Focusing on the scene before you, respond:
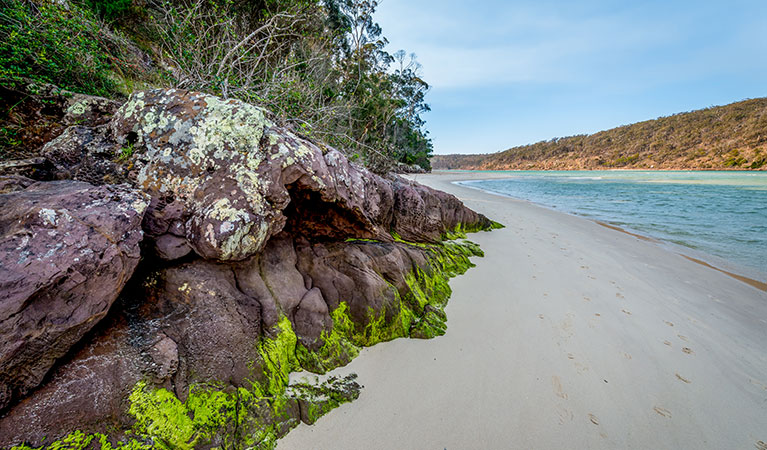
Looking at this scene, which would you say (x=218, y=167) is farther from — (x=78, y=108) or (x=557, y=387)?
(x=557, y=387)

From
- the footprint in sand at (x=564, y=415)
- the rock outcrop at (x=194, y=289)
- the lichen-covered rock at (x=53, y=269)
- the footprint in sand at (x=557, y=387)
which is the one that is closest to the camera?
the lichen-covered rock at (x=53, y=269)

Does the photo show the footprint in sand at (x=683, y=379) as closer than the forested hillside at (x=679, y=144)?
Yes

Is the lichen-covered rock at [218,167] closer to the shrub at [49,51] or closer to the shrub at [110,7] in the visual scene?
the shrub at [49,51]

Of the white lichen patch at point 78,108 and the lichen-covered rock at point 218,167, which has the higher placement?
the white lichen patch at point 78,108

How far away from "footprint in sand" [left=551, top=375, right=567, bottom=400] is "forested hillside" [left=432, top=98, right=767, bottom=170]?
72576 millimetres

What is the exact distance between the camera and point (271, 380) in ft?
6.96

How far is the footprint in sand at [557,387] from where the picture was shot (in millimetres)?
2385

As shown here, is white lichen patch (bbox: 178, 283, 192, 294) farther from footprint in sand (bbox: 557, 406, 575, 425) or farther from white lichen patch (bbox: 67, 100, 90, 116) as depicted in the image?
footprint in sand (bbox: 557, 406, 575, 425)

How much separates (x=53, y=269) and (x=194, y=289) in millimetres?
717

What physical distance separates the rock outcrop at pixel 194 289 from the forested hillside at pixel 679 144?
2914 inches

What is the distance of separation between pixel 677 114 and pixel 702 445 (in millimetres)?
105580

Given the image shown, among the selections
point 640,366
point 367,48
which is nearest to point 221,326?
point 640,366

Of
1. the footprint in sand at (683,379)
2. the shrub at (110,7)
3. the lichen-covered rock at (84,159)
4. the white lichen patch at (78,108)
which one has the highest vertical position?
the shrub at (110,7)

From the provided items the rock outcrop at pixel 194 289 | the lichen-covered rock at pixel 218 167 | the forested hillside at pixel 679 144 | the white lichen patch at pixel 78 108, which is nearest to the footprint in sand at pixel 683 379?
the rock outcrop at pixel 194 289
